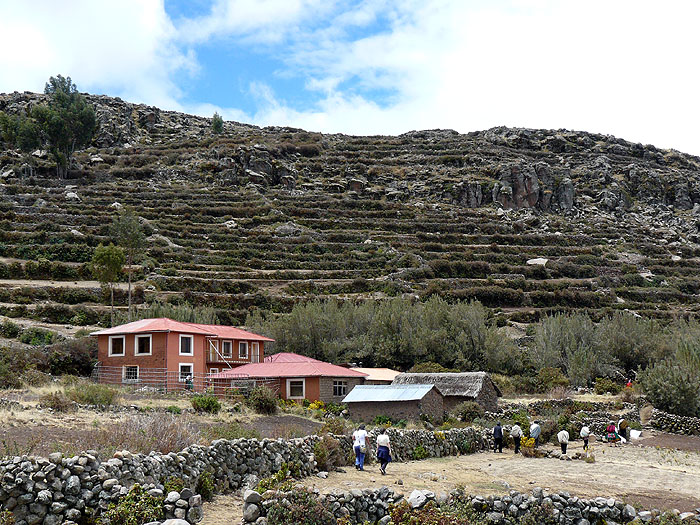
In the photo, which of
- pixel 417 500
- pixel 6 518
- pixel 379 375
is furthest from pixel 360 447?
pixel 379 375

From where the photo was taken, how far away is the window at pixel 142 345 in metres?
34.2

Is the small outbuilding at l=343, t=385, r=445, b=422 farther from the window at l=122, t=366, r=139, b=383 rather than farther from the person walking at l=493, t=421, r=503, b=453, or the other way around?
the window at l=122, t=366, r=139, b=383

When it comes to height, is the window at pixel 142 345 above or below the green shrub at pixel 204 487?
above

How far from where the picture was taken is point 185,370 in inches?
1380

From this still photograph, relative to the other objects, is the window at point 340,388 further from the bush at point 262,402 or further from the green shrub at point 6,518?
the green shrub at point 6,518

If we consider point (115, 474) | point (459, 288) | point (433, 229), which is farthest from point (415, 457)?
point (433, 229)

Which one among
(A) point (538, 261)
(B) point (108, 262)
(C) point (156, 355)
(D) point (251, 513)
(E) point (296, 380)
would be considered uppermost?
(A) point (538, 261)

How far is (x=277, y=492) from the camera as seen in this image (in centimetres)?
1173

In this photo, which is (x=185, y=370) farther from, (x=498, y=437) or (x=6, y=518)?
(x=6, y=518)

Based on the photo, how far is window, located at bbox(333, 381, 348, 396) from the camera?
34.6 m

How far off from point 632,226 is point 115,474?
306 ft

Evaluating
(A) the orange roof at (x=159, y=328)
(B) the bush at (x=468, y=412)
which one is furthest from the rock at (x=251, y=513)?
(A) the orange roof at (x=159, y=328)

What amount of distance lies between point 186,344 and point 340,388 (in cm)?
844

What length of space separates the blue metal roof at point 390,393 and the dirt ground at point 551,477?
465 centimetres
